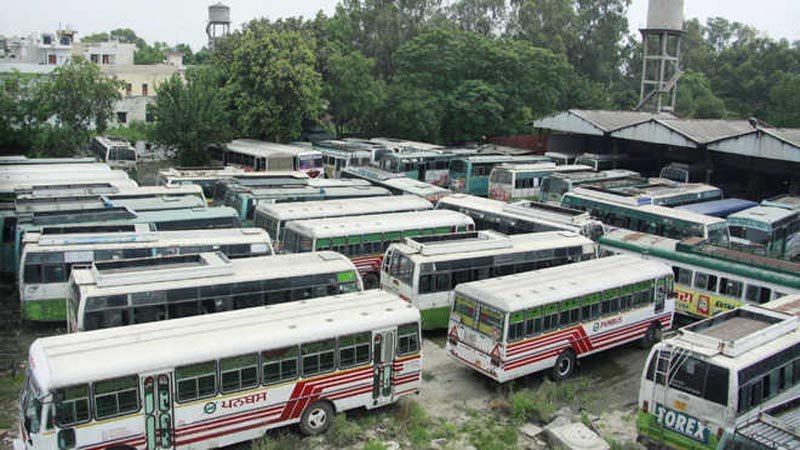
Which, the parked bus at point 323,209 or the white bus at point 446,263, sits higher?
the parked bus at point 323,209

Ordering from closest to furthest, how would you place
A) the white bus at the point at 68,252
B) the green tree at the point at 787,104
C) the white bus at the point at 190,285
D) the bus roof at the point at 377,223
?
1. the white bus at the point at 190,285
2. the white bus at the point at 68,252
3. the bus roof at the point at 377,223
4. the green tree at the point at 787,104

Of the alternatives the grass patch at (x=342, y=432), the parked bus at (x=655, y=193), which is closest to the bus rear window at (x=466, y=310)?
the grass patch at (x=342, y=432)

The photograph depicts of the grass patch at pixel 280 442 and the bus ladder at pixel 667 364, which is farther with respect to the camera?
the bus ladder at pixel 667 364

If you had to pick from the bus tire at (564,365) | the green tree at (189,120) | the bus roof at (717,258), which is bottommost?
the bus tire at (564,365)

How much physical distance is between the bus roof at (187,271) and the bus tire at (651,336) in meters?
7.16

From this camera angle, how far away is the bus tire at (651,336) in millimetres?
17141

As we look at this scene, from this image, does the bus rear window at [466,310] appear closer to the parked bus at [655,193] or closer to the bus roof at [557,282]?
the bus roof at [557,282]

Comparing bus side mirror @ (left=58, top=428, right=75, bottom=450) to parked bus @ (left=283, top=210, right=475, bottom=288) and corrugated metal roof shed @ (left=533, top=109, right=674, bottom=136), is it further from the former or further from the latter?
corrugated metal roof shed @ (left=533, top=109, right=674, bottom=136)

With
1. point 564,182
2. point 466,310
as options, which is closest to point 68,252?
point 466,310

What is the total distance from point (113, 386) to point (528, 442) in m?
7.05

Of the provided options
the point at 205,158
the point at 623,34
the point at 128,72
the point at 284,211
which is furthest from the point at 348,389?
the point at 623,34

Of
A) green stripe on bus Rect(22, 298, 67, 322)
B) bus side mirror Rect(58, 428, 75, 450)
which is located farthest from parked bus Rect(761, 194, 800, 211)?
bus side mirror Rect(58, 428, 75, 450)

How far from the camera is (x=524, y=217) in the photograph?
76.9 ft

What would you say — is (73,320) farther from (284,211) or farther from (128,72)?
(128,72)
